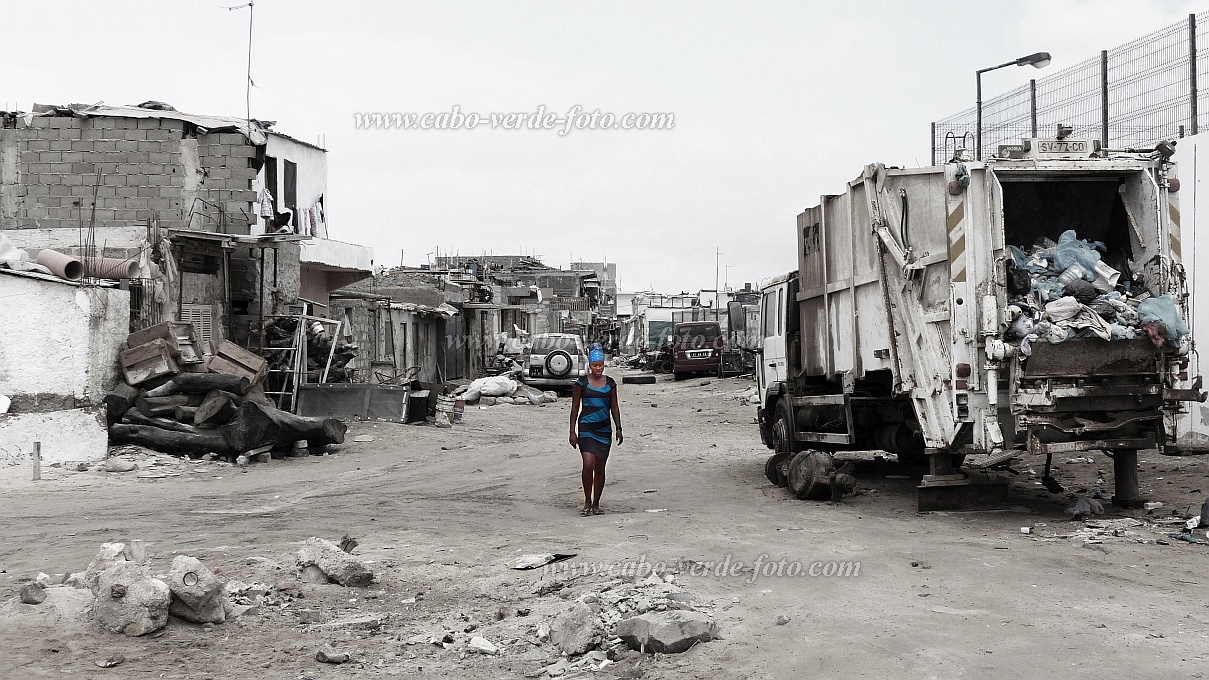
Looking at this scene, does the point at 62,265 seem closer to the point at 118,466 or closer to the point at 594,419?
the point at 118,466

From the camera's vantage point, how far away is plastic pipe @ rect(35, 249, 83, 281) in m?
15.5

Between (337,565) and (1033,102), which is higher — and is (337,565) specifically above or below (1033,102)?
below

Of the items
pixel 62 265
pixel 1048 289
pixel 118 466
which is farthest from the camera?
pixel 62 265

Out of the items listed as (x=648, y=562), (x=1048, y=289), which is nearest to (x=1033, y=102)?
(x=1048, y=289)

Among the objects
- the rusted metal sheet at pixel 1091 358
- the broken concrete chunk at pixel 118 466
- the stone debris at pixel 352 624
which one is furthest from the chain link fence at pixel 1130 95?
the broken concrete chunk at pixel 118 466

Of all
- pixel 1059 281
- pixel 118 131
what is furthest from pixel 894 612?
pixel 118 131

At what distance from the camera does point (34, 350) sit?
46.7ft

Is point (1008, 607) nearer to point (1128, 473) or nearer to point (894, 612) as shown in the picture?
point (894, 612)

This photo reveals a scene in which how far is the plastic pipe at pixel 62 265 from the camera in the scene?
15.5 m

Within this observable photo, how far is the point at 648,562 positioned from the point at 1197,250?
32.9ft

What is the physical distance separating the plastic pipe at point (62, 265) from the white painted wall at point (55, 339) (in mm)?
883

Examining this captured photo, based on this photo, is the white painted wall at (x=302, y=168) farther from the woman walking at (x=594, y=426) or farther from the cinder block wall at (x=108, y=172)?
the woman walking at (x=594, y=426)

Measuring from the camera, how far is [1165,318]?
9.04 metres

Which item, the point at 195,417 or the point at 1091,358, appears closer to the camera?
the point at 1091,358
